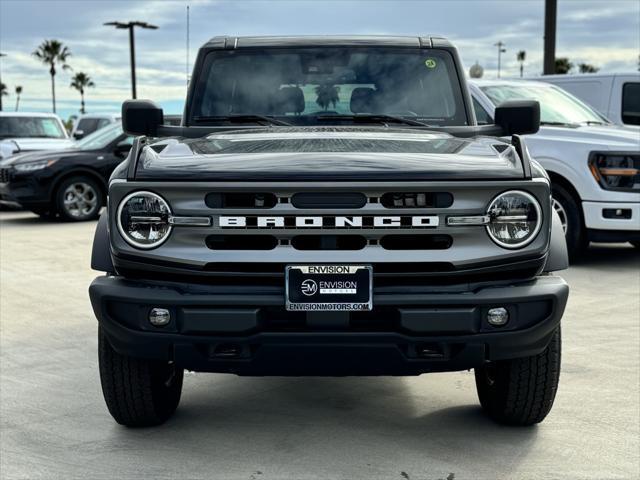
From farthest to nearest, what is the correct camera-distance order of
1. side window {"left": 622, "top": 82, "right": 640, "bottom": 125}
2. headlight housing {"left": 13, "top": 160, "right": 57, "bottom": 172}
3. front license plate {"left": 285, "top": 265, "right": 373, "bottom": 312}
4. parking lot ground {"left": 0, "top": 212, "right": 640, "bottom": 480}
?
headlight housing {"left": 13, "top": 160, "right": 57, "bottom": 172} < side window {"left": 622, "top": 82, "right": 640, "bottom": 125} < parking lot ground {"left": 0, "top": 212, "right": 640, "bottom": 480} < front license plate {"left": 285, "top": 265, "right": 373, "bottom": 312}

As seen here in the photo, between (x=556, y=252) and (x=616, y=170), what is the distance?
5.60 m


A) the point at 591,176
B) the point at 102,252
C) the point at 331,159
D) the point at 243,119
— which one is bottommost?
the point at 591,176

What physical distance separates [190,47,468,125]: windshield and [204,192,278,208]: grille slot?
56.3 inches

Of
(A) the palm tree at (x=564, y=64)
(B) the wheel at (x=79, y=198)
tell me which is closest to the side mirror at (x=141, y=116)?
(B) the wheel at (x=79, y=198)

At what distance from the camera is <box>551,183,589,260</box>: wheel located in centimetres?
937

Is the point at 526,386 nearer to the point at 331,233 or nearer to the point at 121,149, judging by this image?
the point at 331,233

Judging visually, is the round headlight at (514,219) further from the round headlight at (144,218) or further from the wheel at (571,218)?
the wheel at (571,218)

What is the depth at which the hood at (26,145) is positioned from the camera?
17344mm

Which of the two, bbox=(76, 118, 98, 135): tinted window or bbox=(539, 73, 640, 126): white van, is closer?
bbox=(539, 73, 640, 126): white van

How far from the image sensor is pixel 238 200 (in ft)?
12.0

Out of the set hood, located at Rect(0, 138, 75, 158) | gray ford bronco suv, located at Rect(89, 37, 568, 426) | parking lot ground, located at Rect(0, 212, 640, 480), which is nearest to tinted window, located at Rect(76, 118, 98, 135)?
hood, located at Rect(0, 138, 75, 158)

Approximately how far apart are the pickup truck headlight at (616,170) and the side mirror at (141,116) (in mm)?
5380

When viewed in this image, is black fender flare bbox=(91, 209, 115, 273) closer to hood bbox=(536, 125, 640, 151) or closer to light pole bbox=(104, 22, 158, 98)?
hood bbox=(536, 125, 640, 151)

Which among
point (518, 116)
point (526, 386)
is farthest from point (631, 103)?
point (526, 386)
